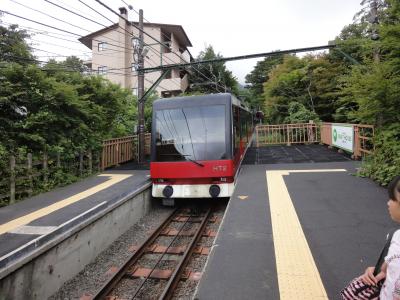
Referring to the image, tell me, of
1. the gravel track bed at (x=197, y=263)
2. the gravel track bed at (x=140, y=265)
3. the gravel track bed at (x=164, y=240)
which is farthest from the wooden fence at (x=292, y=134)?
the gravel track bed at (x=197, y=263)

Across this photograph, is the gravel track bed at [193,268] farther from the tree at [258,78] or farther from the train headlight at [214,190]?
the tree at [258,78]

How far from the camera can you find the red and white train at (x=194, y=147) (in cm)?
904

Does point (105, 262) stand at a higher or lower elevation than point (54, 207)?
lower

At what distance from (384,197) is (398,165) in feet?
3.03

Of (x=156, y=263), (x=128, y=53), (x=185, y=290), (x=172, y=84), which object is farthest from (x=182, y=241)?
(x=128, y=53)

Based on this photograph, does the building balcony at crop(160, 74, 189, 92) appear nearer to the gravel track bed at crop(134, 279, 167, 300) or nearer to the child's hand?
the gravel track bed at crop(134, 279, 167, 300)

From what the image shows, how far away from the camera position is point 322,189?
8.70 m

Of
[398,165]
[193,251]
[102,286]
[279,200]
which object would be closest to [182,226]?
[193,251]

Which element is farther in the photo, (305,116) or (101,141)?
(305,116)

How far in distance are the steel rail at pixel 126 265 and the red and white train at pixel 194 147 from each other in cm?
117

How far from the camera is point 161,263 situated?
6738mm

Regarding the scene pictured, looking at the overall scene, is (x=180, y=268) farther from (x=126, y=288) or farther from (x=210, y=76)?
(x=210, y=76)

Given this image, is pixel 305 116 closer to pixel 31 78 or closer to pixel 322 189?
pixel 322 189

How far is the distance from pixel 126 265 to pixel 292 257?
10.4 ft
